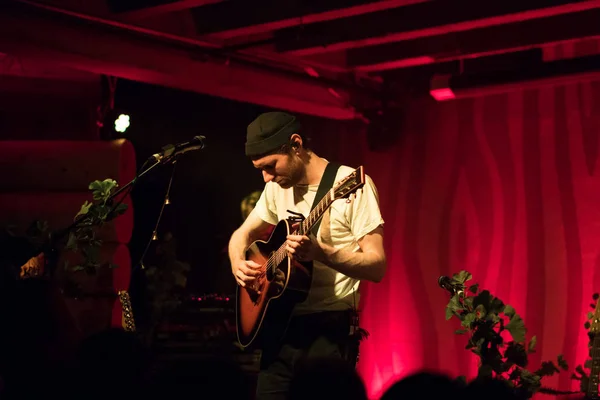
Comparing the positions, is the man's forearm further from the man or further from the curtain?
the curtain

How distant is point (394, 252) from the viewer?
791 cm

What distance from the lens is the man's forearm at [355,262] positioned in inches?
133

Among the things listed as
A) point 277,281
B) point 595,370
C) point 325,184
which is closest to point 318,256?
point 277,281

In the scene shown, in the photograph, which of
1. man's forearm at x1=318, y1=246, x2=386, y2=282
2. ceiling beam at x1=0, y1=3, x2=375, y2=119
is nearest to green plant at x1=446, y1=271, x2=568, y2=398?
man's forearm at x1=318, y1=246, x2=386, y2=282

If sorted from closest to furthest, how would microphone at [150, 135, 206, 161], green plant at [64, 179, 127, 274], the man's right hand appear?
the man's right hand, microphone at [150, 135, 206, 161], green plant at [64, 179, 127, 274]

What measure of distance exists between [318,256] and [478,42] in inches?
150

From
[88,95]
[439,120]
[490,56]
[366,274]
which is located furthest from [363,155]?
[366,274]

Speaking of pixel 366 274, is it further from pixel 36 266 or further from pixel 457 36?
pixel 457 36

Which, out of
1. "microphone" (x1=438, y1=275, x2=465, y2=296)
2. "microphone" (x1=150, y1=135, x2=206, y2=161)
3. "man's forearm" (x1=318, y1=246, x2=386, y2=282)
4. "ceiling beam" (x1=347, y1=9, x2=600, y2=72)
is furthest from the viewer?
"ceiling beam" (x1=347, y1=9, x2=600, y2=72)

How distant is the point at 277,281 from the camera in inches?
146

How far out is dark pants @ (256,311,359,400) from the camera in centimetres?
363

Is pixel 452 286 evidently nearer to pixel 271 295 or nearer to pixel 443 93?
pixel 271 295

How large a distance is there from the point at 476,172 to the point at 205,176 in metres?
3.18

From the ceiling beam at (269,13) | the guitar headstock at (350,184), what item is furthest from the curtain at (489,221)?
the guitar headstock at (350,184)
